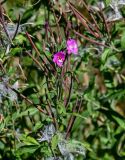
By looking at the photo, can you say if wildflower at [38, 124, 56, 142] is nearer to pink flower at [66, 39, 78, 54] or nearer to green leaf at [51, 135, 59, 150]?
green leaf at [51, 135, 59, 150]

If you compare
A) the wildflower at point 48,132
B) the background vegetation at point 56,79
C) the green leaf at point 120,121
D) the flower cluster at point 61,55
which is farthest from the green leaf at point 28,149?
the green leaf at point 120,121

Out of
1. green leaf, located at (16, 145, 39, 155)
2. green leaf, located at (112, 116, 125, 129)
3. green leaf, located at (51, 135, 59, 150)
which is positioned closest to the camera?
green leaf, located at (51, 135, 59, 150)

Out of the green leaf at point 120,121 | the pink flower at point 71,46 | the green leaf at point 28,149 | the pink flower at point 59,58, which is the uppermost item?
the pink flower at point 71,46

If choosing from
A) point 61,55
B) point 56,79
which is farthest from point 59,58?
point 56,79

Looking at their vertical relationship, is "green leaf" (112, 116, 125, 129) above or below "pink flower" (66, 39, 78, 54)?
below

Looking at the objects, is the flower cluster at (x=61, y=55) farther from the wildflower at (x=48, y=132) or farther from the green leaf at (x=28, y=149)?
the green leaf at (x=28, y=149)

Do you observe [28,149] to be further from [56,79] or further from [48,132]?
[56,79]

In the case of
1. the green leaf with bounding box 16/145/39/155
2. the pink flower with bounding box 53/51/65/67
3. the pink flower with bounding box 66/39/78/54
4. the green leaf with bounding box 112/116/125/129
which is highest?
the pink flower with bounding box 66/39/78/54

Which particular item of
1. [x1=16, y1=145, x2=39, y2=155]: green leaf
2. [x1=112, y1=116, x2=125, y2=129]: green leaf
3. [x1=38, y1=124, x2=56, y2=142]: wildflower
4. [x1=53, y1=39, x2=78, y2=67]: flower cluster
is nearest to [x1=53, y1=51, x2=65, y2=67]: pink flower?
[x1=53, y1=39, x2=78, y2=67]: flower cluster
